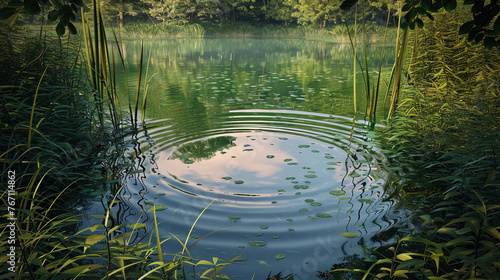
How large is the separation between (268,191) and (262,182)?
0.20 metres

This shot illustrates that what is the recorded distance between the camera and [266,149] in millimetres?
4203

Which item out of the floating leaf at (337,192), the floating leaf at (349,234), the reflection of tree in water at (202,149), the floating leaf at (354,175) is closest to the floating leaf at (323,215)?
the floating leaf at (349,234)

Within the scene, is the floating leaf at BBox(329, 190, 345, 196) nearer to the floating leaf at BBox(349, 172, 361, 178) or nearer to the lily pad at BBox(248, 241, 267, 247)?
the floating leaf at BBox(349, 172, 361, 178)

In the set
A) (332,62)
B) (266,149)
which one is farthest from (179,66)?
(266,149)

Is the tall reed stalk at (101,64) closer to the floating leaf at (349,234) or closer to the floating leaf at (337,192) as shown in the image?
the floating leaf at (337,192)

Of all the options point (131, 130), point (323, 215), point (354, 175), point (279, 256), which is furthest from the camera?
point (131, 130)

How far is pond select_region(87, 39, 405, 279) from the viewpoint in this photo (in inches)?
90.9

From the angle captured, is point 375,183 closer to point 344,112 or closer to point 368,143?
point 368,143

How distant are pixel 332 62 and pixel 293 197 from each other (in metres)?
11.0

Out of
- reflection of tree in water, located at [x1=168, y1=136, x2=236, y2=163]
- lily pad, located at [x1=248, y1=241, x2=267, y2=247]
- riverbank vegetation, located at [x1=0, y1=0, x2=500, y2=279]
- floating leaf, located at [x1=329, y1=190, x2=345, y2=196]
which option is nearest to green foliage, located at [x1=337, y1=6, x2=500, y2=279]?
riverbank vegetation, located at [x1=0, y1=0, x2=500, y2=279]

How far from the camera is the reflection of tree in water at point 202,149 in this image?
3.94m

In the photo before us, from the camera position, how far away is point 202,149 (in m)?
4.20

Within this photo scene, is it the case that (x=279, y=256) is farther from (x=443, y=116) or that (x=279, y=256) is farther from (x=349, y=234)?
(x=443, y=116)

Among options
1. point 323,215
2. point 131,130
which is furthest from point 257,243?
point 131,130
